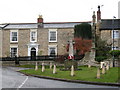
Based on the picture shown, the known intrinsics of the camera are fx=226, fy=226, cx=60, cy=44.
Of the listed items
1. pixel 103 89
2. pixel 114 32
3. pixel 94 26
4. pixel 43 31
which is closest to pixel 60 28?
pixel 43 31

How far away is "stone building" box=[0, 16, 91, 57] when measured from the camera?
43.0 metres

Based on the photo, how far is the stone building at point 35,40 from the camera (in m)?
43.0

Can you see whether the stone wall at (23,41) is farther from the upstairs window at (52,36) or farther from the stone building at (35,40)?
the upstairs window at (52,36)

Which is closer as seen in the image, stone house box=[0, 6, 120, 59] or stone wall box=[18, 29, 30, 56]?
stone house box=[0, 6, 120, 59]

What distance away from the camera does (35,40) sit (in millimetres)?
43469

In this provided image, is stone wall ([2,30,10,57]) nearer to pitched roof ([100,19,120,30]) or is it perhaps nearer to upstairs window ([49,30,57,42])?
upstairs window ([49,30,57,42])

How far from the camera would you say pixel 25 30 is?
1724 inches

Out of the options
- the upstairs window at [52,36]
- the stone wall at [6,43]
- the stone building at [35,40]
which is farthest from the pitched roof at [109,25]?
the stone wall at [6,43]

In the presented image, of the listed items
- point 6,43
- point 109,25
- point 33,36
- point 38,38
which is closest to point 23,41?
point 33,36

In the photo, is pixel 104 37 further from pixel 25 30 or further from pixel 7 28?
pixel 7 28

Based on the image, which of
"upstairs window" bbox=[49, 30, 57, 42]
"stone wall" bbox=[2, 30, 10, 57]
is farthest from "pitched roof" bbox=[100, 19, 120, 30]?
"stone wall" bbox=[2, 30, 10, 57]

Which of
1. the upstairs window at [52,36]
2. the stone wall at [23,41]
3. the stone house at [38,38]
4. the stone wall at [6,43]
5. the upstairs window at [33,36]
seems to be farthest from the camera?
the stone wall at [6,43]

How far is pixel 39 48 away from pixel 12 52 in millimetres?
5405

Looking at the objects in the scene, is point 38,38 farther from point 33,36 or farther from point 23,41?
point 23,41
